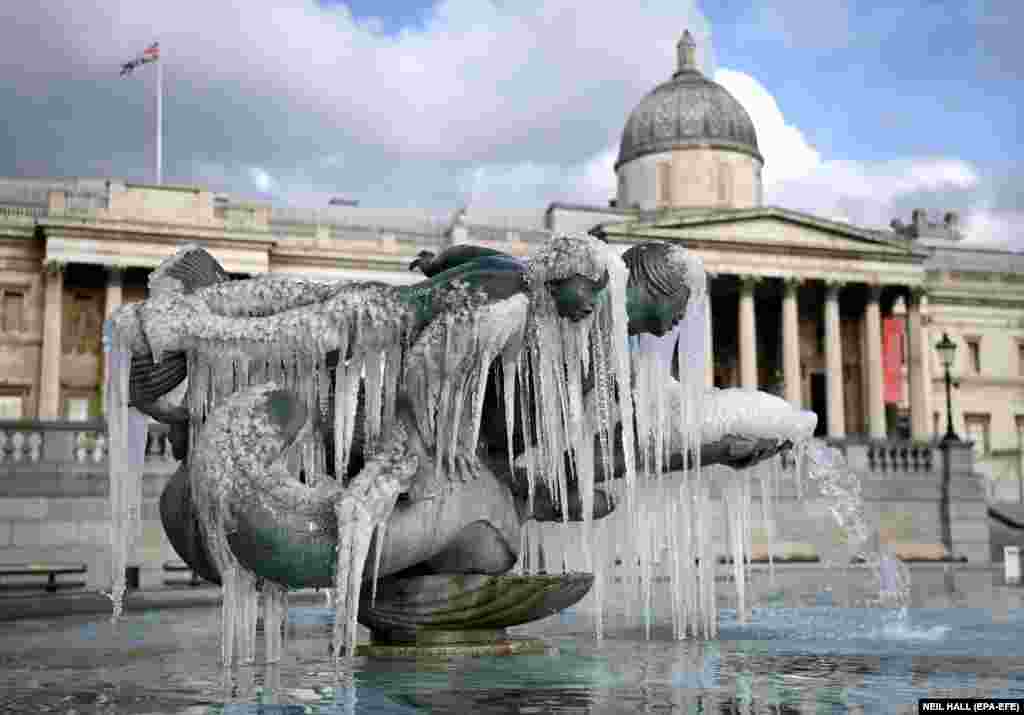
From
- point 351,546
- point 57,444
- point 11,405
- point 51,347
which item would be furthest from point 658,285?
point 11,405

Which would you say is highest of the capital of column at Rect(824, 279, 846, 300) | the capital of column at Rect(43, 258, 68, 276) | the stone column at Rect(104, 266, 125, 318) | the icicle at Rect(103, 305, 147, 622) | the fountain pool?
the capital of column at Rect(824, 279, 846, 300)

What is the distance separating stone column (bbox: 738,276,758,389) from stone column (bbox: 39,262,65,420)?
29224 mm

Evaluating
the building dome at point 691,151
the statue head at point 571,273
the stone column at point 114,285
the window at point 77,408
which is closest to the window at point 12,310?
the window at point 77,408

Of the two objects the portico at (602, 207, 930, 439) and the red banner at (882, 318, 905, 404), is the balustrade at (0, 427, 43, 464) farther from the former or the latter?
the red banner at (882, 318, 905, 404)

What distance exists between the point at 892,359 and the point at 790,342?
5948 mm

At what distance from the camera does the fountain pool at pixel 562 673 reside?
5.79m

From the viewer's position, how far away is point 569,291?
7207mm

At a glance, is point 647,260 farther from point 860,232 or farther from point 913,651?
point 860,232

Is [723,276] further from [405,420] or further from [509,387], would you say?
[405,420]

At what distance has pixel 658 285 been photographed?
25.5ft

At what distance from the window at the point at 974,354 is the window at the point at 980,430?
246 centimetres

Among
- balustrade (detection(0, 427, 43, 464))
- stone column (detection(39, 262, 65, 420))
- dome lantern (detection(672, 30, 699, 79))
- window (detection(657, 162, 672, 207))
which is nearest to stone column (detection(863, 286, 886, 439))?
window (detection(657, 162, 672, 207))

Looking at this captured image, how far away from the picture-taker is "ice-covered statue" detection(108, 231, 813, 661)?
6703 millimetres

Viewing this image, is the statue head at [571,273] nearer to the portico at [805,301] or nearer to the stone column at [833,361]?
the portico at [805,301]
